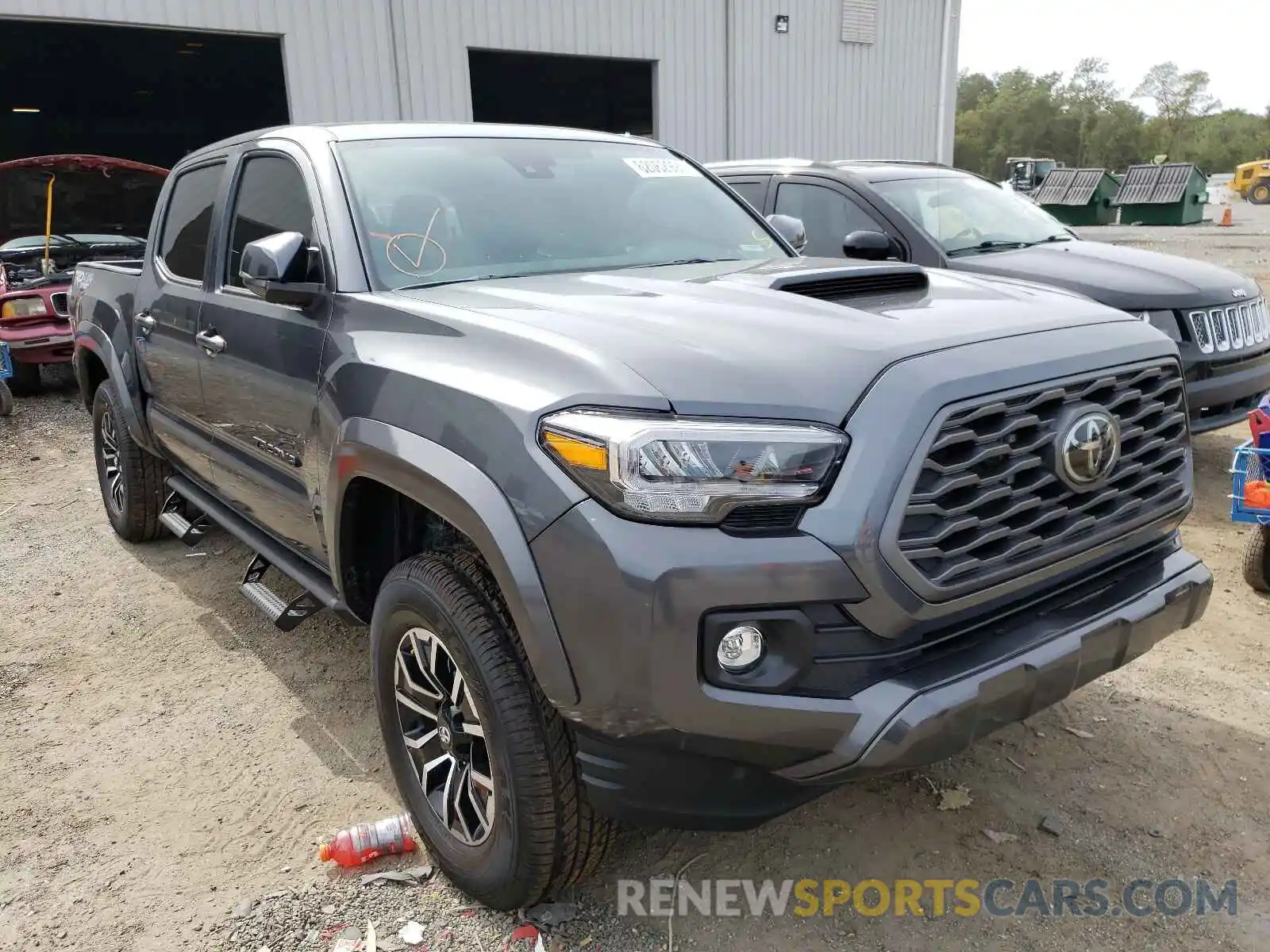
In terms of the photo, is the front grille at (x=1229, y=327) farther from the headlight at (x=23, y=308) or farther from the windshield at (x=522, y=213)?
the headlight at (x=23, y=308)

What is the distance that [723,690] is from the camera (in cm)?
188

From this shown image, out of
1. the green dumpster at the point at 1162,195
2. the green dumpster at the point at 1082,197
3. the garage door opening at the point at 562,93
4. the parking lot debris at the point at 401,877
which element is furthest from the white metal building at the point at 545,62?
the green dumpster at the point at 1162,195

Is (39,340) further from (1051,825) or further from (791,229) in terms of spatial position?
(1051,825)

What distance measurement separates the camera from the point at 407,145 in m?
3.26

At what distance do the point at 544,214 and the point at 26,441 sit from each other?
6868mm

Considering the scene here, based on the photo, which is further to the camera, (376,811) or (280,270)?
(376,811)

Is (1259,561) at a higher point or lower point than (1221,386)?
lower

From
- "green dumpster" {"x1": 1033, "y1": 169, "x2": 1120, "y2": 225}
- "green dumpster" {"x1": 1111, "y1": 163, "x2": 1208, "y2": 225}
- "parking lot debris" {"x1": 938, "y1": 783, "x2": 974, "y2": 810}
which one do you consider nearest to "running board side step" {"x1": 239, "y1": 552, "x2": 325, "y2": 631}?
"parking lot debris" {"x1": 938, "y1": 783, "x2": 974, "y2": 810}

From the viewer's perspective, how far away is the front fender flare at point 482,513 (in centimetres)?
198

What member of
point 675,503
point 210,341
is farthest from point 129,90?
point 675,503

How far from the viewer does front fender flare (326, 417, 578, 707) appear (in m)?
1.98

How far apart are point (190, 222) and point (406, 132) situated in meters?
1.41

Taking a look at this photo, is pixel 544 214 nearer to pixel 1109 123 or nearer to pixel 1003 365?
pixel 1003 365

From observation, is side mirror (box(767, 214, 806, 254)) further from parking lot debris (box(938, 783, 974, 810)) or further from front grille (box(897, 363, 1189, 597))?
parking lot debris (box(938, 783, 974, 810))
